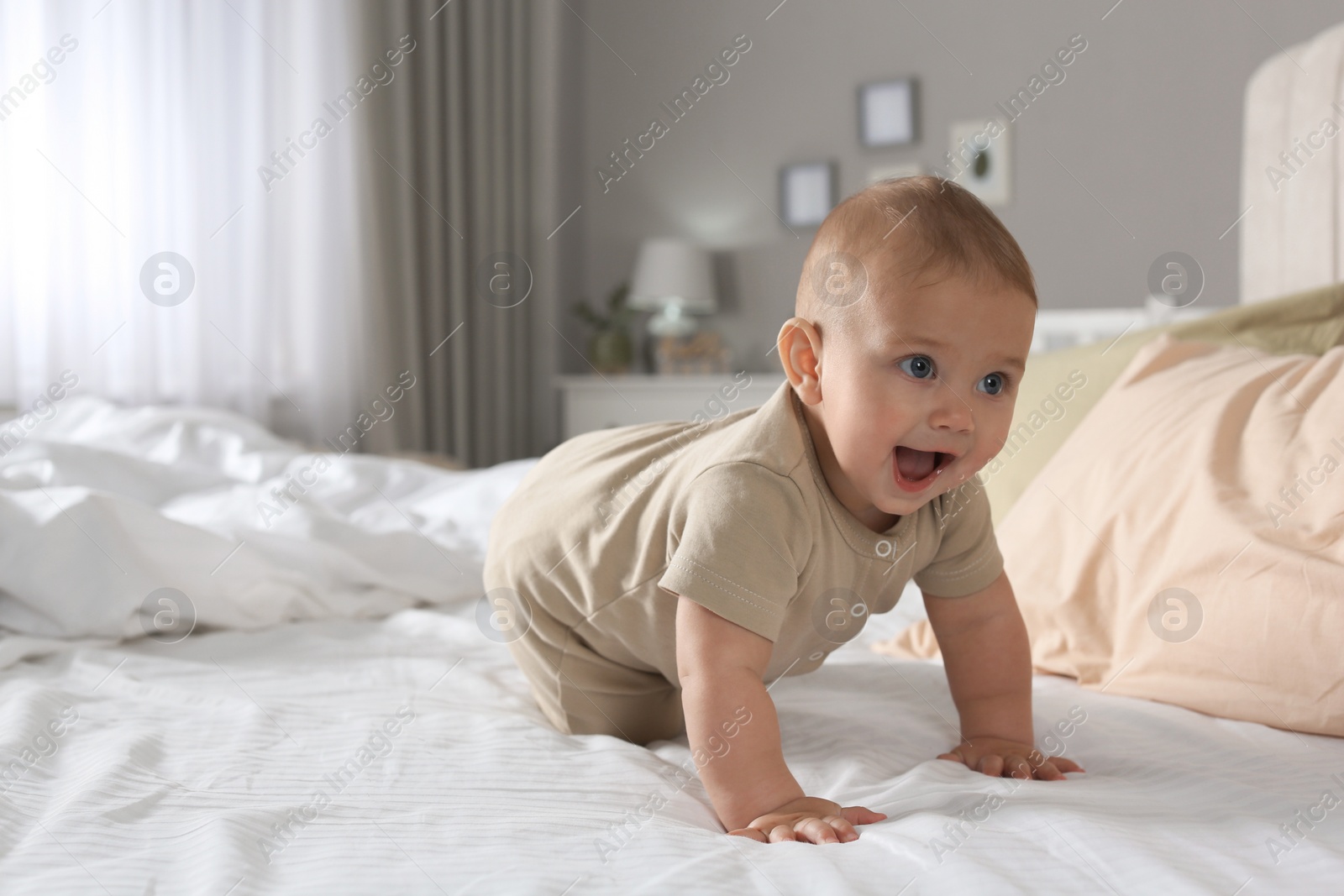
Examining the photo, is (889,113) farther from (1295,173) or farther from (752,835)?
(752,835)

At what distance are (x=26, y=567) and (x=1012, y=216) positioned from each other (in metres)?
2.65

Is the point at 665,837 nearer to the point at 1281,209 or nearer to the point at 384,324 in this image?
the point at 1281,209

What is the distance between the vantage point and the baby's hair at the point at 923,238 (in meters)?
0.72

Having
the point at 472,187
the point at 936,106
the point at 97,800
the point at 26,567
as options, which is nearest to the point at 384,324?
the point at 472,187

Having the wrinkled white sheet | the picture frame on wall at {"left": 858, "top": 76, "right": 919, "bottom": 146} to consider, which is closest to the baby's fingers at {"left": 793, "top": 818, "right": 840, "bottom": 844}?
the wrinkled white sheet

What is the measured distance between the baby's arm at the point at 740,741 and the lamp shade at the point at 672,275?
2.75m

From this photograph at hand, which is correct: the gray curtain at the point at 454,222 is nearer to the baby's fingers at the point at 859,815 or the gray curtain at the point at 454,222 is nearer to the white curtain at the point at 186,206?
the white curtain at the point at 186,206

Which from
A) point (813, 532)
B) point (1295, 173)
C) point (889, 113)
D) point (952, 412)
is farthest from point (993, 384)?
point (889, 113)

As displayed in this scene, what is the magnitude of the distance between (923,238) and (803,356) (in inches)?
5.3

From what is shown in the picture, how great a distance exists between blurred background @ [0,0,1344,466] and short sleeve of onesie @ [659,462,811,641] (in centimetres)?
149

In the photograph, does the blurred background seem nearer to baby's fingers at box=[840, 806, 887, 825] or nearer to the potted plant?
the potted plant

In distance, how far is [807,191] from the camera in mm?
3391

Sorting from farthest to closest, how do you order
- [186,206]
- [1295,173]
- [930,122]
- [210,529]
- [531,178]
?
[531,178] → [930,122] → [186,206] → [1295,173] → [210,529]

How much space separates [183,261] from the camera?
2697 mm
